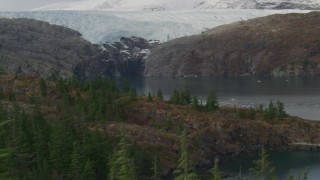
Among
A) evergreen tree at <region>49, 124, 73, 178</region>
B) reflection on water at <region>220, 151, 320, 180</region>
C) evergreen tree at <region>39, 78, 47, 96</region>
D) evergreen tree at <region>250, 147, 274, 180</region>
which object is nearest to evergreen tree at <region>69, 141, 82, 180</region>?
evergreen tree at <region>49, 124, 73, 178</region>

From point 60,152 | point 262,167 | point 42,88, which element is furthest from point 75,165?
point 42,88

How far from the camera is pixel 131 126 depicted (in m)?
107

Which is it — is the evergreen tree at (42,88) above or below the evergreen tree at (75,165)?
above

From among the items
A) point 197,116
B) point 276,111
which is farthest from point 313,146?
point 197,116

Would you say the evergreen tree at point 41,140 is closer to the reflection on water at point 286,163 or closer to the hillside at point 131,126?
the hillside at point 131,126

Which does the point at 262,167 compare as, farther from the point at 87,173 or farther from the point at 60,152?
the point at 60,152

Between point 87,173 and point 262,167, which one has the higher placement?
point 262,167

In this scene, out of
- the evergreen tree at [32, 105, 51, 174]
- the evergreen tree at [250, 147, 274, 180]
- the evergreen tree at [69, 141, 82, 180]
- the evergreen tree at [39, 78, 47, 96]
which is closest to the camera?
the evergreen tree at [250, 147, 274, 180]

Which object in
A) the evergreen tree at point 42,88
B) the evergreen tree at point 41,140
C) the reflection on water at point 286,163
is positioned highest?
the evergreen tree at point 42,88

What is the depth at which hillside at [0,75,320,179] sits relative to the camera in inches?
3044

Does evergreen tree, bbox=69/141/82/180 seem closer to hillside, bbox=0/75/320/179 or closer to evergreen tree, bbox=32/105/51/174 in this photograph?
evergreen tree, bbox=32/105/51/174

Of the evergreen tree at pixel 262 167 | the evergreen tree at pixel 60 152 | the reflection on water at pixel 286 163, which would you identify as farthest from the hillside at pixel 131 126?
the evergreen tree at pixel 262 167

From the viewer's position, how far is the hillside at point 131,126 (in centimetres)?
7731

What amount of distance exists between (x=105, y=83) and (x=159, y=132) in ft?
140
